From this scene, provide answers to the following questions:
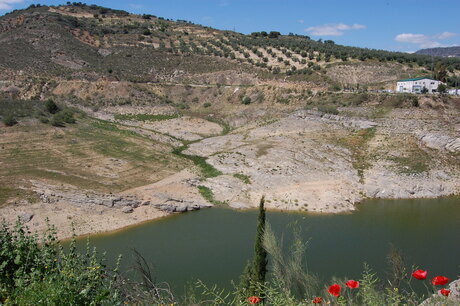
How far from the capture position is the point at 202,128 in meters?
54.5

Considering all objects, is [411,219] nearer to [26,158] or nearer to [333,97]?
[333,97]

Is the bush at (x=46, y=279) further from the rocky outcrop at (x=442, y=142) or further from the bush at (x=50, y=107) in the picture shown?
the bush at (x=50, y=107)

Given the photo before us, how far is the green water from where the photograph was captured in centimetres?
2220

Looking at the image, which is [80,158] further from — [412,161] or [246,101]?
[412,161]

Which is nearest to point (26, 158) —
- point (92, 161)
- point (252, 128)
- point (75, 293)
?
point (92, 161)

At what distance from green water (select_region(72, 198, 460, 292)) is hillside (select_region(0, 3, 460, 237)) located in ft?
6.51

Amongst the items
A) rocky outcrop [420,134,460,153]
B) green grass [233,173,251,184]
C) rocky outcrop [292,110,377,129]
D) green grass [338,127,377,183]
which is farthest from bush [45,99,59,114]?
rocky outcrop [420,134,460,153]

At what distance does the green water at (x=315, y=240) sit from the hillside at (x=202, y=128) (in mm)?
1984

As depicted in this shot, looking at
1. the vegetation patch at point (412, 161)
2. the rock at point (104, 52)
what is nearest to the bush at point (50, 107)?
the rock at point (104, 52)

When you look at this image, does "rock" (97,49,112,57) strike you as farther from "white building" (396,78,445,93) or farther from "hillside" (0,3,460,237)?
"white building" (396,78,445,93)

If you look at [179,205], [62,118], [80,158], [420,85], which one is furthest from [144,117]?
[420,85]

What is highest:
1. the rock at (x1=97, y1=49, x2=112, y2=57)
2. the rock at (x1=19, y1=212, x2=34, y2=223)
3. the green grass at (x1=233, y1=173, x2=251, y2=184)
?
the rock at (x1=97, y1=49, x2=112, y2=57)

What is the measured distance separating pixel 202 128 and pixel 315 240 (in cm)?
3102

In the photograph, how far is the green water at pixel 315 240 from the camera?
874 inches
